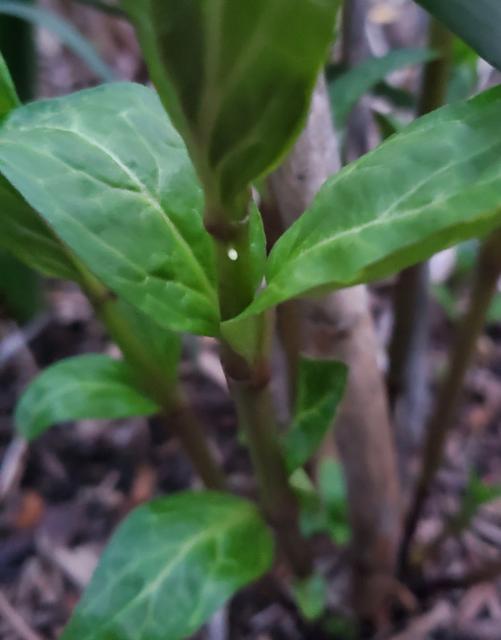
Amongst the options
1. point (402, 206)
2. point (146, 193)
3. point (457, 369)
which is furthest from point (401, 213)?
point (457, 369)

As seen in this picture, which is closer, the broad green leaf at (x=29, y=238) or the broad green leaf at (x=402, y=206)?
the broad green leaf at (x=402, y=206)

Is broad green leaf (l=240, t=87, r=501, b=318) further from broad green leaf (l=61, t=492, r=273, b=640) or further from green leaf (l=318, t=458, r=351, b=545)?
green leaf (l=318, t=458, r=351, b=545)

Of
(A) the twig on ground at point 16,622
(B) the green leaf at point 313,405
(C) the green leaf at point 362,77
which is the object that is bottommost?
(A) the twig on ground at point 16,622

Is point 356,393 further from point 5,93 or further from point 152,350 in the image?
point 5,93

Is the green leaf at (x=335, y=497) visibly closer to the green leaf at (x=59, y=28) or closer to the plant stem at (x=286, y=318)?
the plant stem at (x=286, y=318)

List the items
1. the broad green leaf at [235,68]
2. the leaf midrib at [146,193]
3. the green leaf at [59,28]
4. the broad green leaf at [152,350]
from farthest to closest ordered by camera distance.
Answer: the green leaf at [59,28], the broad green leaf at [152,350], the leaf midrib at [146,193], the broad green leaf at [235,68]

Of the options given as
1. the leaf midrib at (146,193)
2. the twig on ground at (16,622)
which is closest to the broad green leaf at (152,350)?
the leaf midrib at (146,193)

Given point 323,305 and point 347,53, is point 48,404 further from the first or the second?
point 347,53

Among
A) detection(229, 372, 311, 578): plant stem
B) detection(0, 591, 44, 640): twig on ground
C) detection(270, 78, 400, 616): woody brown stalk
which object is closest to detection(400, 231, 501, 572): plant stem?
detection(270, 78, 400, 616): woody brown stalk
